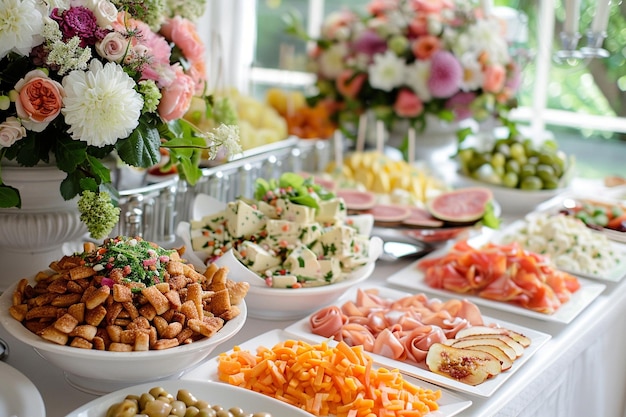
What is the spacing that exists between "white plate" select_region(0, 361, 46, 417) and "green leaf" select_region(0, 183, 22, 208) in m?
0.33

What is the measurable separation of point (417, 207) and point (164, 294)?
1128mm

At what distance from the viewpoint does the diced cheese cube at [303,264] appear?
1.60 metres

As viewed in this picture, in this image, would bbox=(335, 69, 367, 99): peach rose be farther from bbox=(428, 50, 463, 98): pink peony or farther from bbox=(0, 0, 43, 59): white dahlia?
bbox=(0, 0, 43, 59): white dahlia

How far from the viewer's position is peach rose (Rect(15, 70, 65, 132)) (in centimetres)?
130

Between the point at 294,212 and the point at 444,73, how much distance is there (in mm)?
1245

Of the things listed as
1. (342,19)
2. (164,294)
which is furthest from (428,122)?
(164,294)

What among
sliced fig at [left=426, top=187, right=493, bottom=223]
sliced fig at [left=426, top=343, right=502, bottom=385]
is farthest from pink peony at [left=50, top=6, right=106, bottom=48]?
sliced fig at [left=426, top=187, right=493, bottom=223]

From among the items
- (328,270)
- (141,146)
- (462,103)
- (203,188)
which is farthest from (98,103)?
(462,103)

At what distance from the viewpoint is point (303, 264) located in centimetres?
161

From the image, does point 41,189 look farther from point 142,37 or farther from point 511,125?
point 511,125

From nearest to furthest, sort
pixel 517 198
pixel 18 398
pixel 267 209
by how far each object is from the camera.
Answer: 1. pixel 18 398
2. pixel 267 209
3. pixel 517 198

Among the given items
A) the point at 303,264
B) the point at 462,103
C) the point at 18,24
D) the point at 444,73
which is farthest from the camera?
the point at 462,103

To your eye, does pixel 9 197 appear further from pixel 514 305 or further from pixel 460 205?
pixel 460 205

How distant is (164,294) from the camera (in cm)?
125
